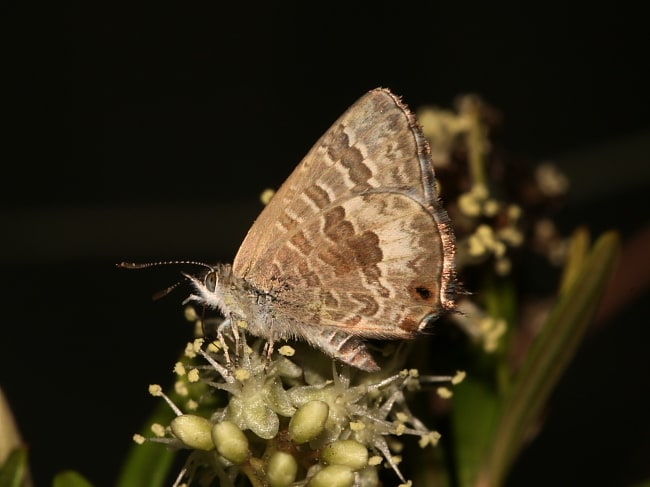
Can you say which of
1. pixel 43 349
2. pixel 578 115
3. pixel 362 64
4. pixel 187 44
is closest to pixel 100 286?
pixel 43 349

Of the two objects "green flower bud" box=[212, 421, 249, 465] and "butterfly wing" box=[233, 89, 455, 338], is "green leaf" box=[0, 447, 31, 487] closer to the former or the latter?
"green flower bud" box=[212, 421, 249, 465]

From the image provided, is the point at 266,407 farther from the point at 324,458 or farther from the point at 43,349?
the point at 43,349

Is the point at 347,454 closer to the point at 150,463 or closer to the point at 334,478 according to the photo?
the point at 334,478

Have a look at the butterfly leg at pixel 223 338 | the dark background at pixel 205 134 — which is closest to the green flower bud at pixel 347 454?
the butterfly leg at pixel 223 338

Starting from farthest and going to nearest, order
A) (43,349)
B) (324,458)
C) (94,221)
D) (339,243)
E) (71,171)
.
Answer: (71,171) < (43,349) < (94,221) < (339,243) < (324,458)

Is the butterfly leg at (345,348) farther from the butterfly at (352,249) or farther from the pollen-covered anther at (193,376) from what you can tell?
the pollen-covered anther at (193,376)

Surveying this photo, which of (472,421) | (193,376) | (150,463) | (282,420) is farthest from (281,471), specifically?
(472,421)
